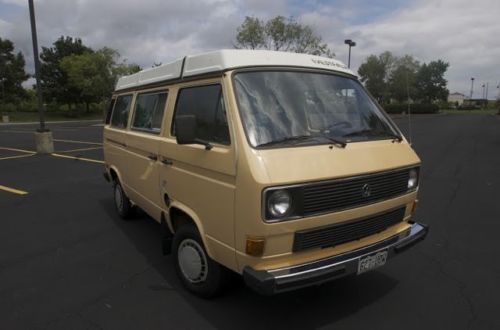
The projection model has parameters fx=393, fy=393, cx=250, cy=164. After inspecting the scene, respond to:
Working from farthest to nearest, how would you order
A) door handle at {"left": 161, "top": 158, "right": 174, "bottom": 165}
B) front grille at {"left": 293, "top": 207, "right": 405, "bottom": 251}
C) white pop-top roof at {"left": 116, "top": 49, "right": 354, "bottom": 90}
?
door handle at {"left": 161, "top": 158, "right": 174, "bottom": 165} < white pop-top roof at {"left": 116, "top": 49, "right": 354, "bottom": 90} < front grille at {"left": 293, "top": 207, "right": 405, "bottom": 251}

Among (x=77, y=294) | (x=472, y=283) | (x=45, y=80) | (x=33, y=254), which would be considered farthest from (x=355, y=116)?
(x=45, y=80)

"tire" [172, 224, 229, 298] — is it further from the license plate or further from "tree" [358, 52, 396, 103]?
"tree" [358, 52, 396, 103]

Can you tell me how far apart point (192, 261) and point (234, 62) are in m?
1.87

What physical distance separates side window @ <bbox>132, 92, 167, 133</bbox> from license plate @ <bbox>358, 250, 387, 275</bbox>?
2.49 metres

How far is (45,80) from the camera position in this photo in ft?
177

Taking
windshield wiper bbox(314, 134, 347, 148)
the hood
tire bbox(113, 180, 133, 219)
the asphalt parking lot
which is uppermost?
windshield wiper bbox(314, 134, 347, 148)

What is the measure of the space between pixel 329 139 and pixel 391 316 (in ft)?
5.41

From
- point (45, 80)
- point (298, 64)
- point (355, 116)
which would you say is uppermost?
point (45, 80)

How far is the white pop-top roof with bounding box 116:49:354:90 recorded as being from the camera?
131 inches

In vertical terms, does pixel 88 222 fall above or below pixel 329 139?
below

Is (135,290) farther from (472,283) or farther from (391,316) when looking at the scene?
(472,283)

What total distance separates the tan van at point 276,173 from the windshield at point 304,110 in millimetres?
11

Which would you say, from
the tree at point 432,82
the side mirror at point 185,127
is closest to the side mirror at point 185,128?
the side mirror at point 185,127

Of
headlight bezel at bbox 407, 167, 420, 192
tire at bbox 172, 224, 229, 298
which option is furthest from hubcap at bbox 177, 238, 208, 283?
headlight bezel at bbox 407, 167, 420, 192
